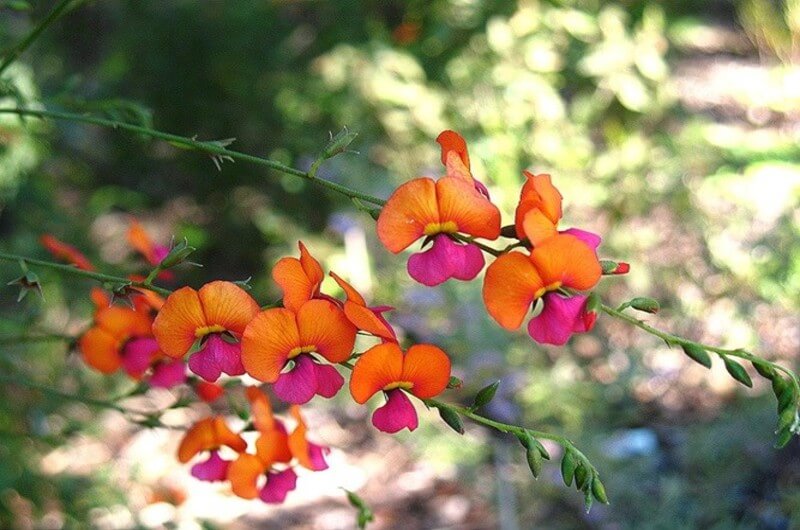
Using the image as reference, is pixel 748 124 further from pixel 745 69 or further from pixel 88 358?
pixel 88 358

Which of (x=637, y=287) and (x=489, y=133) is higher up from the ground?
(x=489, y=133)

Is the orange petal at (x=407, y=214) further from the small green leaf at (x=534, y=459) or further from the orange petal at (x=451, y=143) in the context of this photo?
the small green leaf at (x=534, y=459)

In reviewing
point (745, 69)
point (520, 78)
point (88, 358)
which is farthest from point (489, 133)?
point (745, 69)

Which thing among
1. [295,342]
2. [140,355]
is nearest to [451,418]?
[295,342]

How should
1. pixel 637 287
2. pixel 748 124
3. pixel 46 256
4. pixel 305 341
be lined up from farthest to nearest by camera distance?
pixel 748 124 < pixel 637 287 < pixel 46 256 < pixel 305 341

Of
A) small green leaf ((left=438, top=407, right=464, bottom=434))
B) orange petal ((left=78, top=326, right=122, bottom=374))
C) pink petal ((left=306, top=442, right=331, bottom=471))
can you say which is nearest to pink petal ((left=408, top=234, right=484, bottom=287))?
small green leaf ((left=438, top=407, right=464, bottom=434))

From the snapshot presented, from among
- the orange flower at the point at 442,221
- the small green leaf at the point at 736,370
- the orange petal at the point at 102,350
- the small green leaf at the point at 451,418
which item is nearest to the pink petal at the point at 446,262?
the orange flower at the point at 442,221

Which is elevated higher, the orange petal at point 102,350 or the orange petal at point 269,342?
the orange petal at point 269,342

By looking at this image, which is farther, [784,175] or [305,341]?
[784,175]
